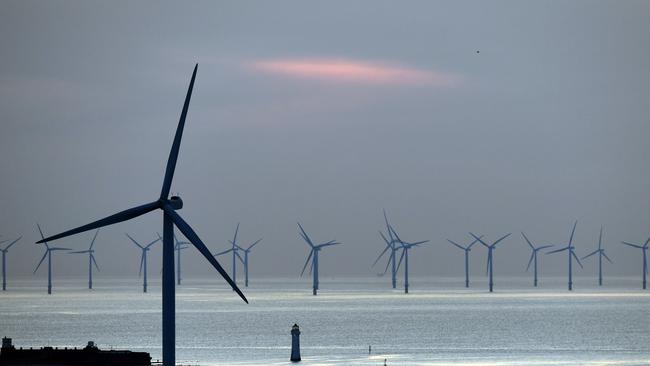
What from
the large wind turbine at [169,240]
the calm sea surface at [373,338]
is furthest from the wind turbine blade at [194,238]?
the calm sea surface at [373,338]

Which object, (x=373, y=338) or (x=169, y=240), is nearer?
(x=169, y=240)

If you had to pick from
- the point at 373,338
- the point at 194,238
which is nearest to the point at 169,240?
the point at 194,238

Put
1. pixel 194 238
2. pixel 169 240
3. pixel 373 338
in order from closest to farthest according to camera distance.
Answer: pixel 169 240
pixel 194 238
pixel 373 338

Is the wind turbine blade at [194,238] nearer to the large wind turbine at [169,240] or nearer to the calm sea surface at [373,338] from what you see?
the large wind turbine at [169,240]

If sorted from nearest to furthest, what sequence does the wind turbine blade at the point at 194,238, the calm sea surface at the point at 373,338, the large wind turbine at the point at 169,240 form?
the large wind turbine at the point at 169,240 → the wind turbine blade at the point at 194,238 → the calm sea surface at the point at 373,338

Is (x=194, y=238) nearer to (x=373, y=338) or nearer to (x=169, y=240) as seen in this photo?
(x=169, y=240)

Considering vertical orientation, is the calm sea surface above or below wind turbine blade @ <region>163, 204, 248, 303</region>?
below

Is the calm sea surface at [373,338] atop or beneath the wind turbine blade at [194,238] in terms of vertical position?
beneath

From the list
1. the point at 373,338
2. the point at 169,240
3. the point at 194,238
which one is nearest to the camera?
the point at 169,240

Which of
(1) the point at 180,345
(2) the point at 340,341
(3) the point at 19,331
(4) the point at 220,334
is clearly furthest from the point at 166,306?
(3) the point at 19,331

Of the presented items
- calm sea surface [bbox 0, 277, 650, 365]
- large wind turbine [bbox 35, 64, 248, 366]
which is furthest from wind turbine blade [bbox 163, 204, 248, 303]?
calm sea surface [bbox 0, 277, 650, 365]

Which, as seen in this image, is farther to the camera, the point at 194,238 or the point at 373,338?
the point at 373,338

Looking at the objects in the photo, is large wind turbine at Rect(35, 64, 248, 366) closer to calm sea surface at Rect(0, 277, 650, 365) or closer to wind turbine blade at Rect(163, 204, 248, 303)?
wind turbine blade at Rect(163, 204, 248, 303)

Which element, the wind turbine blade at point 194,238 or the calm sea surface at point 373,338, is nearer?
the wind turbine blade at point 194,238
